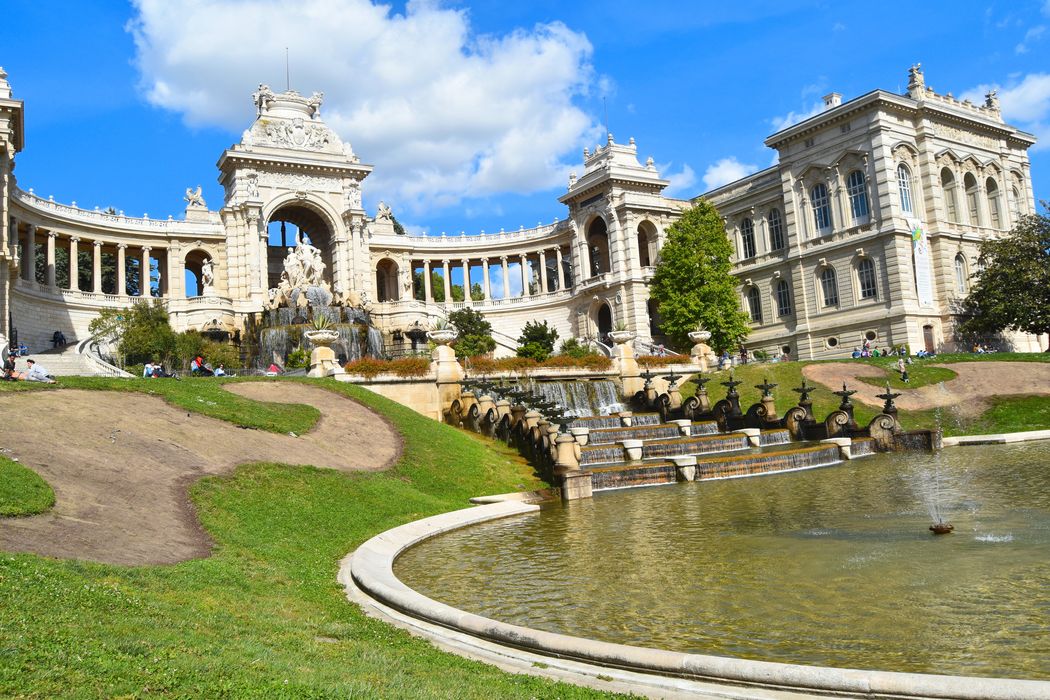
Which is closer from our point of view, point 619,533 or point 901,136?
point 619,533

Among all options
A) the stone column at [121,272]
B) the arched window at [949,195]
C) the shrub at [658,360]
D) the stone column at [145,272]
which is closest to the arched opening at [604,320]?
the shrub at [658,360]

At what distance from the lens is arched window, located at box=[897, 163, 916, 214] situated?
55.7 m

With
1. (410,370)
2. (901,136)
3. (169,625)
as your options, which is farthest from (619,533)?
(901,136)

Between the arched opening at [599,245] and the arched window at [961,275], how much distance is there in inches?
1141

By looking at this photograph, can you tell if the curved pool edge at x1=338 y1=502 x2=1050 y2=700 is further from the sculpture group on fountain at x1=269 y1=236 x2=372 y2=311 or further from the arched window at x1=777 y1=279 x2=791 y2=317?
the arched window at x1=777 y1=279 x2=791 y2=317

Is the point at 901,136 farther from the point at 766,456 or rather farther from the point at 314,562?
the point at 314,562

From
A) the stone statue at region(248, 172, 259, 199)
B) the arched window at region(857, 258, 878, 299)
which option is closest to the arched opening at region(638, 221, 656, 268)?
the arched window at region(857, 258, 878, 299)

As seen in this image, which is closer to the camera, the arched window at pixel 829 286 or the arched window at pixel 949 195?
the arched window at pixel 949 195

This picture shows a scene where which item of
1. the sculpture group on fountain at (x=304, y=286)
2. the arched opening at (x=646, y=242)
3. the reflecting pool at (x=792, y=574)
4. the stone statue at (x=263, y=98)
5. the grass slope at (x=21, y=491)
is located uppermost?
the stone statue at (x=263, y=98)

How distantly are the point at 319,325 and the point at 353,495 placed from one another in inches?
1195

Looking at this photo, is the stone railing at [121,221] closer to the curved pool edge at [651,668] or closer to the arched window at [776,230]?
the arched window at [776,230]

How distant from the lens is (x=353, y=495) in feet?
60.8

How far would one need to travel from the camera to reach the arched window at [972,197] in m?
59.5

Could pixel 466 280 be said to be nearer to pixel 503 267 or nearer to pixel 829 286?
pixel 503 267
